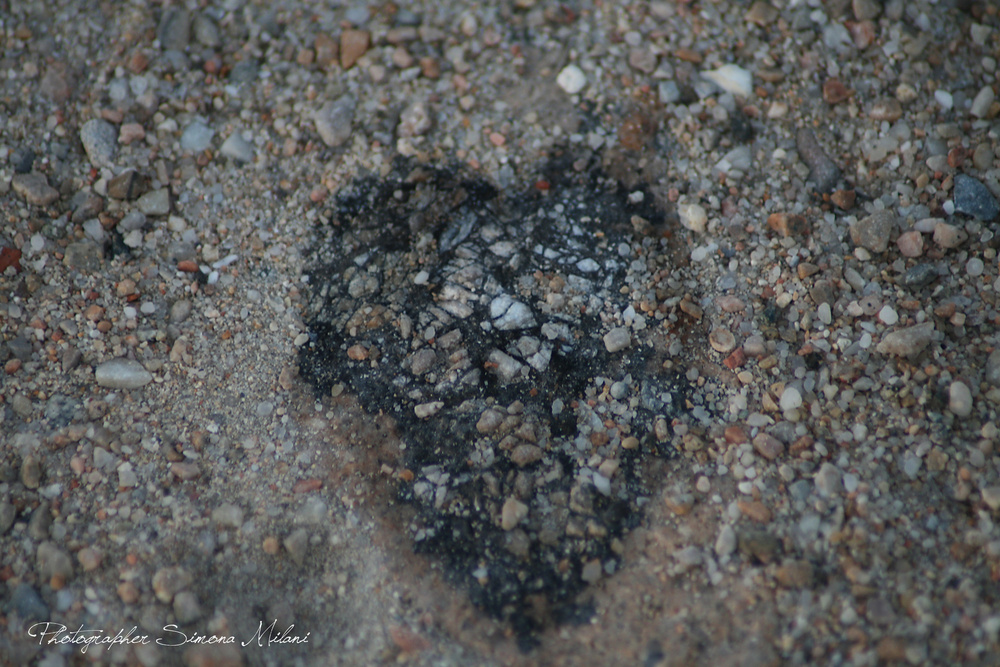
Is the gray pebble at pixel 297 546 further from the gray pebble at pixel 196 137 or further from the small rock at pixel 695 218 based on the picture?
the small rock at pixel 695 218

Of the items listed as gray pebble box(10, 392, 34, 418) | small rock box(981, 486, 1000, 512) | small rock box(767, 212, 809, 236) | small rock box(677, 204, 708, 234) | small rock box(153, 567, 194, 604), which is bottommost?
small rock box(153, 567, 194, 604)

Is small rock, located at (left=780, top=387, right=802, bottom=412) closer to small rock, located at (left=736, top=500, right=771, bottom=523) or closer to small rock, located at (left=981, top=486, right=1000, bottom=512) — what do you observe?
small rock, located at (left=736, top=500, right=771, bottom=523)

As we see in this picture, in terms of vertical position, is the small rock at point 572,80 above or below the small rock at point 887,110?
below

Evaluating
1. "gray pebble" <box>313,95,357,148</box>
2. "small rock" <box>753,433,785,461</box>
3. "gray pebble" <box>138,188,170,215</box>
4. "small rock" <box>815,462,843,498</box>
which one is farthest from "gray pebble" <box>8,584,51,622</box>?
"small rock" <box>815,462,843,498</box>

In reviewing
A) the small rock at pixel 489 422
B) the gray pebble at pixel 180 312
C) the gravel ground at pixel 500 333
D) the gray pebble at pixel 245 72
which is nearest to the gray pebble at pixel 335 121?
the gravel ground at pixel 500 333

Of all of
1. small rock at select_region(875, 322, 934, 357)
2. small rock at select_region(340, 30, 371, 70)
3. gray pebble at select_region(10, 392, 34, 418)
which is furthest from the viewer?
small rock at select_region(340, 30, 371, 70)

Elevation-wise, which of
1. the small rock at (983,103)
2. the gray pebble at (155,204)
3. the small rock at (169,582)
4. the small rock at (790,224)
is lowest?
the small rock at (169,582)
